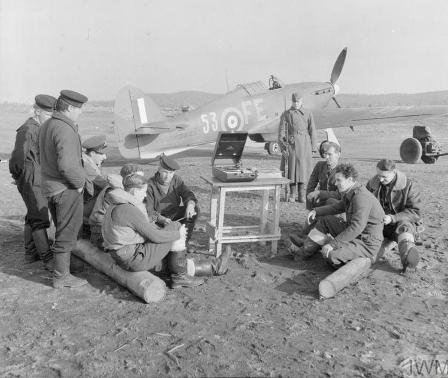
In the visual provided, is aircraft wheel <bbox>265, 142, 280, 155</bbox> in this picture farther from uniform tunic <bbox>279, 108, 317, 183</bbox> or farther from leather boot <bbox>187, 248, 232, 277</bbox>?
leather boot <bbox>187, 248, 232, 277</bbox>

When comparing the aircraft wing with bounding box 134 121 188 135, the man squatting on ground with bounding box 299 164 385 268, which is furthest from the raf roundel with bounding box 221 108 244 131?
the man squatting on ground with bounding box 299 164 385 268

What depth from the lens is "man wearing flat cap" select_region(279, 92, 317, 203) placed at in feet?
28.7

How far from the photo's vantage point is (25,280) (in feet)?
16.9

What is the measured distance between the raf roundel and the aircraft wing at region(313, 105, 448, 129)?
3201 millimetres

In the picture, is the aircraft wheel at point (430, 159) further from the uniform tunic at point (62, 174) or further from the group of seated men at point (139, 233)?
the uniform tunic at point (62, 174)

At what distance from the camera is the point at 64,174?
4.68 m

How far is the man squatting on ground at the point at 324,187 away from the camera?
6.05 metres

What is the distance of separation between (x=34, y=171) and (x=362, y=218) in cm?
379

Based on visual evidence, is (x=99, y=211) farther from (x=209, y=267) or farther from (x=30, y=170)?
(x=209, y=267)

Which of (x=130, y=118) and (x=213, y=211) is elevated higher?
(x=130, y=118)

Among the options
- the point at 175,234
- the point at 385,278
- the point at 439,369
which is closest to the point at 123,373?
the point at 175,234

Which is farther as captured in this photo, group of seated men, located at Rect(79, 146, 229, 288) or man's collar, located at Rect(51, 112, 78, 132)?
man's collar, located at Rect(51, 112, 78, 132)

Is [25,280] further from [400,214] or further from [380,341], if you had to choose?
[400,214]

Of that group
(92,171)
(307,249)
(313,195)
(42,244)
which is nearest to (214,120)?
(313,195)
